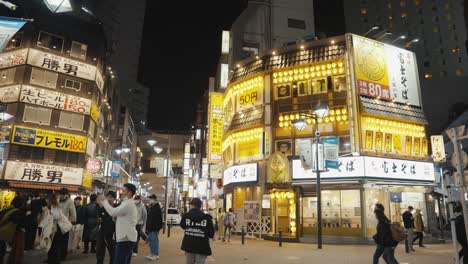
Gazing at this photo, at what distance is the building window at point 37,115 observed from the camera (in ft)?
104

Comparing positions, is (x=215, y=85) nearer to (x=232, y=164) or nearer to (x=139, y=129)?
(x=232, y=164)

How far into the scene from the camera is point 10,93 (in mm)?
31406

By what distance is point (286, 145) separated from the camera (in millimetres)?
23484

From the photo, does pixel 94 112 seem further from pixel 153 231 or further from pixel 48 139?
pixel 153 231

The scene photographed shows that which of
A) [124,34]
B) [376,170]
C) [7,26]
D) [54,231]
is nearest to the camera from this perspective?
[7,26]

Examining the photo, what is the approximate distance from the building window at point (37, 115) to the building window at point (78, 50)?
21.6 feet

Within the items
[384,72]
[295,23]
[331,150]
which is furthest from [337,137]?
[295,23]

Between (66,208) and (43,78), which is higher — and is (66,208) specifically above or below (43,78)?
below

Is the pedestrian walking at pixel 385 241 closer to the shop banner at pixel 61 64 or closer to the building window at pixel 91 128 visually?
the building window at pixel 91 128

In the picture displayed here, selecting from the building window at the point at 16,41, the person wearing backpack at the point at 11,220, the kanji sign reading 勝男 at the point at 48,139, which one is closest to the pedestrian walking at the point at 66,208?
the person wearing backpack at the point at 11,220

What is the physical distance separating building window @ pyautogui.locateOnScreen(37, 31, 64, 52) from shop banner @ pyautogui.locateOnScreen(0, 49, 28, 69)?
1.78m

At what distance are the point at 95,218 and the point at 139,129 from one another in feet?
294

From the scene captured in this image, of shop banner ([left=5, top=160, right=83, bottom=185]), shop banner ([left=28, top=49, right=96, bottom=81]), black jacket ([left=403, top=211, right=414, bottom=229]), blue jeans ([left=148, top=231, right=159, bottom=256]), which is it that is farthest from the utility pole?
shop banner ([left=28, top=49, right=96, bottom=81])

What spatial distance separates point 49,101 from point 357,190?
94.0ft
